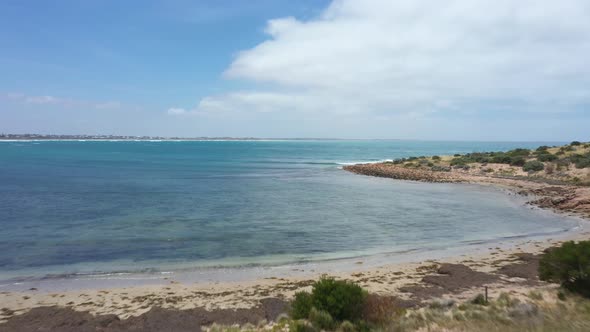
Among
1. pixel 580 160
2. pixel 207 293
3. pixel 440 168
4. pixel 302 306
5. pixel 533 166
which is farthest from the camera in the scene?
pixel 440 168

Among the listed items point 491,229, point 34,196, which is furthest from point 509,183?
point 34,196

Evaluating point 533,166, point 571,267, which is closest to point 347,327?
point 571,267

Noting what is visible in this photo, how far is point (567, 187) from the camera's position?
4178cm

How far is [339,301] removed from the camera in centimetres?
1045

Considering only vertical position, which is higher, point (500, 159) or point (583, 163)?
point (583, 163)

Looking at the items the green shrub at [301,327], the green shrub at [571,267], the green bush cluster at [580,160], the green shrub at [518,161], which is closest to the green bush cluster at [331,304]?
the green shrub at [301,327]

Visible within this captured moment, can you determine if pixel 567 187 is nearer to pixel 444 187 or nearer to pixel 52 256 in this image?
pixel 444 187

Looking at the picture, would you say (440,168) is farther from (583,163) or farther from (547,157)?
(583,163)

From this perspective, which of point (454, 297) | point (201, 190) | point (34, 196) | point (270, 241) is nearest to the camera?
point (454, 297)

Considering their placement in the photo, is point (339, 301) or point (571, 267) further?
point (571, 267)

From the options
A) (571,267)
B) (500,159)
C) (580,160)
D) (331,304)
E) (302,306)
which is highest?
(580,160)

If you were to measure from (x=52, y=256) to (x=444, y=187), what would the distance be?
142 ft

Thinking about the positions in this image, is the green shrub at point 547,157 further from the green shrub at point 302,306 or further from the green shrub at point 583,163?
the green shrub at point 302,306

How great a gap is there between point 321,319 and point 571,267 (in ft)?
27.7
